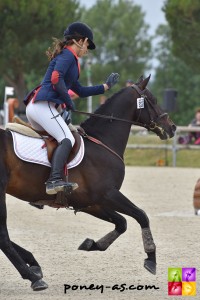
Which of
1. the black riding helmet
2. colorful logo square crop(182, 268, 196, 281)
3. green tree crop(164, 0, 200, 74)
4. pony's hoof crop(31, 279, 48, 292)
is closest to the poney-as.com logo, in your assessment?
colorful logo square crop(182, 268, 196, 281)

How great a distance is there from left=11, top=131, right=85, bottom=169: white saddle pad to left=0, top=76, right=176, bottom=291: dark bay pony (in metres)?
0.04

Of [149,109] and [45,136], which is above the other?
[149,109]

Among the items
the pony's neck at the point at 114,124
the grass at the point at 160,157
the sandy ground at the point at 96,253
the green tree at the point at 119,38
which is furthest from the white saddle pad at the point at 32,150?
the green tree at the point at 119,38

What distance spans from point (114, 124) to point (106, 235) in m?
1.08

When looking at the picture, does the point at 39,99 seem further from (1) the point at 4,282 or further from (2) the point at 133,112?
(1) the point at 4,282

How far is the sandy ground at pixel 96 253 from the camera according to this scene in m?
8.66

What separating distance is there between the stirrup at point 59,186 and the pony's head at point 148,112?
1.31 metres

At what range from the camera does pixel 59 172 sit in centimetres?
909

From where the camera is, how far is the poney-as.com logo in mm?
8289

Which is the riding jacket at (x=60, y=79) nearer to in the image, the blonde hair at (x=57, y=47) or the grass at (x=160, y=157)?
the blonde hair at (x=57, y=47)

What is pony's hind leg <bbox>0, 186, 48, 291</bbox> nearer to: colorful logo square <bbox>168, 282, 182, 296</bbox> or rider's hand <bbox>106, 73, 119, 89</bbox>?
colorful logo square <bbox>168, 282, 182, 296</bbox>

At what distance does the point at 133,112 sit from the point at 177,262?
1559 mm

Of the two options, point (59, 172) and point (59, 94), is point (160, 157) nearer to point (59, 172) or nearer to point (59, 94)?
point (59, 94)

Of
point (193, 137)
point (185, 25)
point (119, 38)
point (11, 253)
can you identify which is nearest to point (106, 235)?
point (11, 253)
